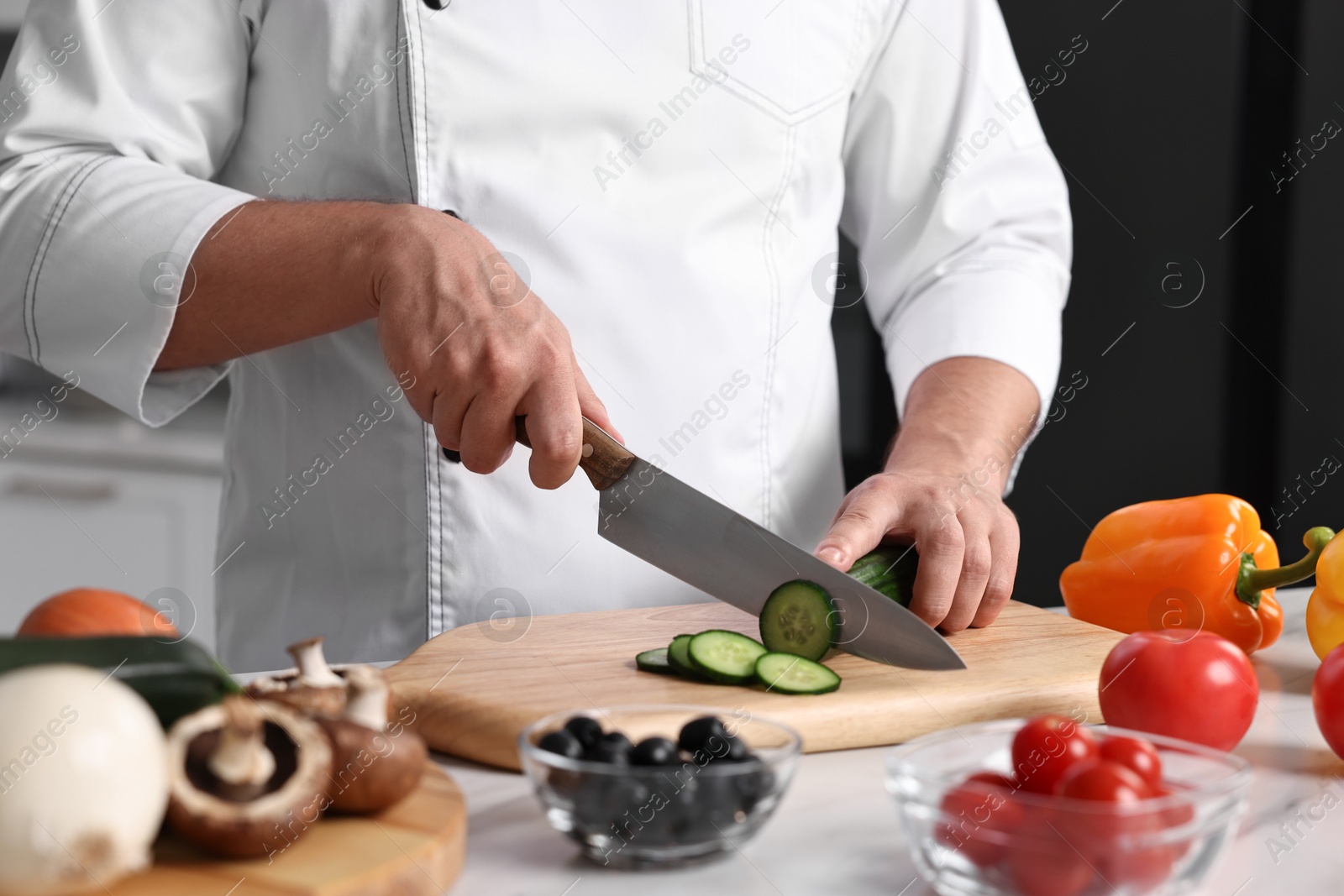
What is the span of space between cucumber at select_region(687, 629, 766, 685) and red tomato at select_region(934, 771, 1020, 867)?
1.15ft

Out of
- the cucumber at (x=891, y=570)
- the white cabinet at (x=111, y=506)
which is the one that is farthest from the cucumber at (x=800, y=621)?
the white cabinet at (x=111, y=506)

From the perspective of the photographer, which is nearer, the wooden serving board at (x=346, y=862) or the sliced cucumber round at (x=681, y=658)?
the wooden serving board at (x=346, y=862)

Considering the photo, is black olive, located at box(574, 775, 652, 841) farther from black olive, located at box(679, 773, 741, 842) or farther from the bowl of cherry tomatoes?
the bowl of cherry tomatoes

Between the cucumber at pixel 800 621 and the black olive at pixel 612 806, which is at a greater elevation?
the black olive at pixel 612 806

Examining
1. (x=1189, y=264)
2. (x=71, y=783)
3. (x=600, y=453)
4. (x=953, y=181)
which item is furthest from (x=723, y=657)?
(x=1189, y=264)

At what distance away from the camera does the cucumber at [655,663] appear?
98 cm

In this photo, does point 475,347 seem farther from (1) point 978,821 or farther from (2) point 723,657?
(1) point 978,821

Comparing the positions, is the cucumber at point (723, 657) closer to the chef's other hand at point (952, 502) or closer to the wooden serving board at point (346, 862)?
the chef's other hand at point (952, 502)

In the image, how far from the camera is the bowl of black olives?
0.62 metres

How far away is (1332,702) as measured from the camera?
2.70 ft

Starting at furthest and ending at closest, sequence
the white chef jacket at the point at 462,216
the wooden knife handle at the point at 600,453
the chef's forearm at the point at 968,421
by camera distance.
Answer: the chef's forearm at the point at 968,421 → the white chef jacket at the point at 462,216 → the wooden knife handle at the point at 600,453

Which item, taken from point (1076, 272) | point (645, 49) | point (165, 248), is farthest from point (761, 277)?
point (1076, 272)

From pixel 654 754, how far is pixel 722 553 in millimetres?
443

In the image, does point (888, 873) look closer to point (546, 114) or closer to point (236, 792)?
point (236, 792)
